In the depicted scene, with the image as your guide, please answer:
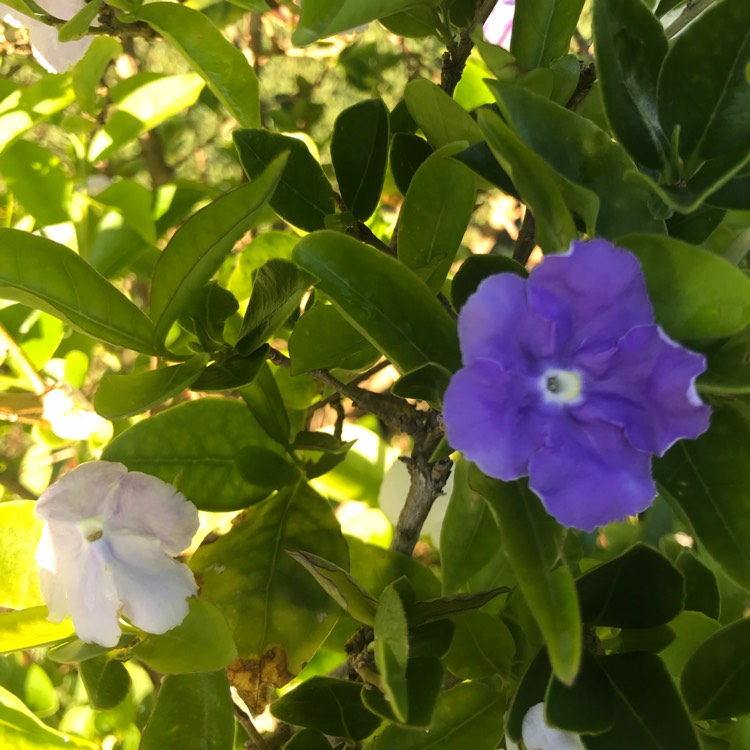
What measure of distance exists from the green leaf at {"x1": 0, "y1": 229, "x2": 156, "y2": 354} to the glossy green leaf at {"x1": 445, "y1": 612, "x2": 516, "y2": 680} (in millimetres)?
368

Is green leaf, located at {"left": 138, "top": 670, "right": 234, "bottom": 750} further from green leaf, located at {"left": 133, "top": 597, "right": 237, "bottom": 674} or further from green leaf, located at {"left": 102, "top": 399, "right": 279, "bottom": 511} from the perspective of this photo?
green leaf, located at {"left": 102, "top": 399, "right": 279, "bottom": 511}

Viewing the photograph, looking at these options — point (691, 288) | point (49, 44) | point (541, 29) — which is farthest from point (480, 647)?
point (49, 44)

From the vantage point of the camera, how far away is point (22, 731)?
74 cm

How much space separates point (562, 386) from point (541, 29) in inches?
13.5

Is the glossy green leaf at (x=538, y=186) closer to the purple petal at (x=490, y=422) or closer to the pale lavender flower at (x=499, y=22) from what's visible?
the purple petal at (x=490, y=422)

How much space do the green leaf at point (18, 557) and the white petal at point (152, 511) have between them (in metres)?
0.14

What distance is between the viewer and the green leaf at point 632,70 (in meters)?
0.46

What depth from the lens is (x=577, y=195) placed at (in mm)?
440

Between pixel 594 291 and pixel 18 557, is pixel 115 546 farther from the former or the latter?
pixel 594 291

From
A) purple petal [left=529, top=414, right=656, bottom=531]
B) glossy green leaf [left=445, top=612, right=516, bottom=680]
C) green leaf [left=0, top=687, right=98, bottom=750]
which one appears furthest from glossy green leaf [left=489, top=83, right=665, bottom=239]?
green leaf [left=0, top=687, right=98, bottom=750]

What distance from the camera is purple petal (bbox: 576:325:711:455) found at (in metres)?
0.39

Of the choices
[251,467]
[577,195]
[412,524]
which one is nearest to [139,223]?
[251,467]

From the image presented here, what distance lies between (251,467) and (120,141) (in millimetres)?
527

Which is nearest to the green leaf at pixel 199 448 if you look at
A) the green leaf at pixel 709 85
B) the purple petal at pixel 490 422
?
the purple petal at pixel 490 422
